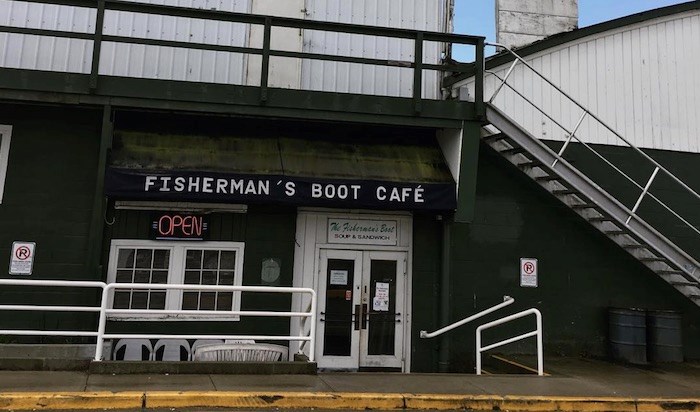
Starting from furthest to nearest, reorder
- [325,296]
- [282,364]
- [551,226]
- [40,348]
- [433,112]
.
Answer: [551,226] → [325,296] → [433,112] → [40,348] → [282,364]

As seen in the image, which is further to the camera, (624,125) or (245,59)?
(624,125)

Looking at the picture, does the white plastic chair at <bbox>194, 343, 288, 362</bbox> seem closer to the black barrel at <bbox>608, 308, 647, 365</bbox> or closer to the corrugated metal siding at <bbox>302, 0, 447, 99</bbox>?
the corrugated metal siding at <bbox>302, 0, 447, 99</bbox>

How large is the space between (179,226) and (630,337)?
8176 millimetres

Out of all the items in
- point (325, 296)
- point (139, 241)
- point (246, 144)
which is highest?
point (246, 144)

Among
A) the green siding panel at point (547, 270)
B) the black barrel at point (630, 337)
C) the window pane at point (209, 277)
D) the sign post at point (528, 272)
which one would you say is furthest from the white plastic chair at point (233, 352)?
the black barrel at point (630, 337)

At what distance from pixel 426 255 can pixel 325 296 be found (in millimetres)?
2006

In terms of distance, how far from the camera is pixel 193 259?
979cm

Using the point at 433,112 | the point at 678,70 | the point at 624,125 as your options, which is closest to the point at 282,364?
the point at 433,112

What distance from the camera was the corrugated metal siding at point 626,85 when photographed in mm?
11289

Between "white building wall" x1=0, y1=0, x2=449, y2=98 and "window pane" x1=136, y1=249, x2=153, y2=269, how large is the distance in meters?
3.16

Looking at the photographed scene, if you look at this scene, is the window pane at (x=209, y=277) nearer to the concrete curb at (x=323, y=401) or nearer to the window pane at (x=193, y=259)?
the window pane at (x=193, y=259)

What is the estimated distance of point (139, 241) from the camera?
378 inches

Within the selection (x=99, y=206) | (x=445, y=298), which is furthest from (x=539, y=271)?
(x=99, y=206)

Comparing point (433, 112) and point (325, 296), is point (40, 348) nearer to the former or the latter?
point (325, 296)
